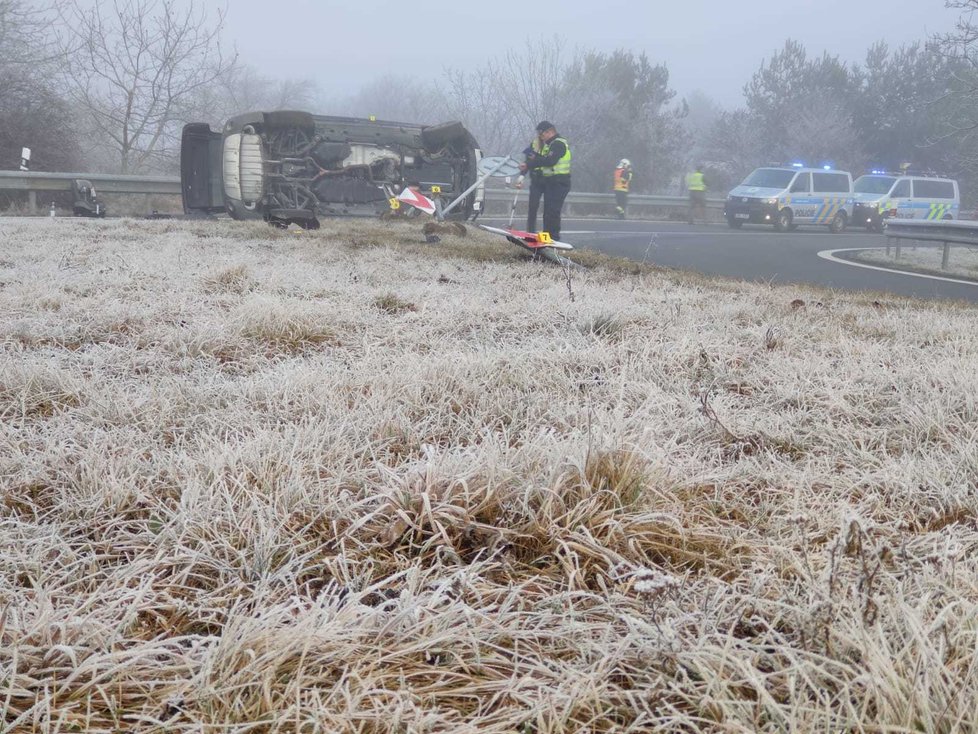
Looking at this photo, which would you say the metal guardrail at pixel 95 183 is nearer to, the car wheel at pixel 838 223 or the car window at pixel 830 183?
the car window at pixel 830 183

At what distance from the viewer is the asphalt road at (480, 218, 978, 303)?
9.80 m

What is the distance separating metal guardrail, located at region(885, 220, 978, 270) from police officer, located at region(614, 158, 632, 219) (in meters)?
12.3

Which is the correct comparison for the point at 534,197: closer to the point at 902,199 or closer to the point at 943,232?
the point at 943,232

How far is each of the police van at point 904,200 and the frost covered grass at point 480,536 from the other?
24.6 meters

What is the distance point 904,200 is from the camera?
2645 centimetres

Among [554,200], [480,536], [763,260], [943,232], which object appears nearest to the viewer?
[480,536]

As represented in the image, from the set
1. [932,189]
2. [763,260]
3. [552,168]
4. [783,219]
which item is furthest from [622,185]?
[552,168]

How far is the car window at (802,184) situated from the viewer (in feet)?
79.8

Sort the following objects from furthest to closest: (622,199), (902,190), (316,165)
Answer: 1. (902,190)
2. (622,199)
3. (316,165)

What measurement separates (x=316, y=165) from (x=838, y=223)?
62.5 ft

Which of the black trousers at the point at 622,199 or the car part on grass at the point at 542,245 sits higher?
the black trousers at the point at 622,199

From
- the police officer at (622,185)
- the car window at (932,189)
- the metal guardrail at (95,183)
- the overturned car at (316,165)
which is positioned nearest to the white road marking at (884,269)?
the overturned car at (316,165)

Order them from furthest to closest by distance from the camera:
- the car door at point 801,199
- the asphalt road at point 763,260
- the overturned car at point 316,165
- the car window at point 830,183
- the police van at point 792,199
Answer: the car window at point 830,183 → the car door at point 801,199 → the police van at point 792,199 → the overturned car at point 316,165 → the asphalt road at point 763,260

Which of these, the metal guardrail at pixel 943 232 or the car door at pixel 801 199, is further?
the car door at pixel 801 199
